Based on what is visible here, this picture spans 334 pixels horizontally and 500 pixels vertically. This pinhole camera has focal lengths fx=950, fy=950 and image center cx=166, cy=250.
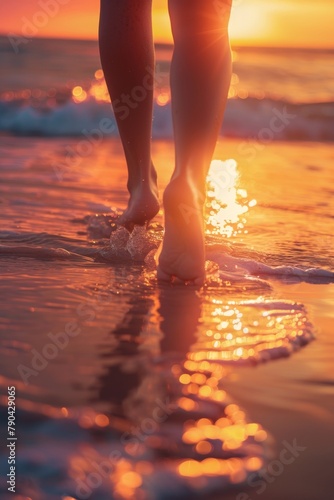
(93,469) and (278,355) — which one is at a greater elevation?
(278,355)

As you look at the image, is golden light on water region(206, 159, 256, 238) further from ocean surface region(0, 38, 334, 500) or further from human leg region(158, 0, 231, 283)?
human leg region(158, 0, 231, 283)

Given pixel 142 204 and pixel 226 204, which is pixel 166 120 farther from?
pixel 142 204

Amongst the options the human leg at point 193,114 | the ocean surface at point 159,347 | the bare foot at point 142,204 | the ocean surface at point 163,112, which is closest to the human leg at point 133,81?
the bare foot at point 142,204

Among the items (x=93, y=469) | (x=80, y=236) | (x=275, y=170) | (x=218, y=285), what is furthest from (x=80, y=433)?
(x=275, y=170)

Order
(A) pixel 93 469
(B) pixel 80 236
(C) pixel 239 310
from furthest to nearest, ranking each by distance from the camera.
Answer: (B) pixel 80 236 → (C) pixel 239 310 → (A) pixel 93 469

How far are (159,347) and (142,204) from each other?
3.42 feet

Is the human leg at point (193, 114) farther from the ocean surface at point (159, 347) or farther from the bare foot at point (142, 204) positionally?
the bare foot at point (142, 204)

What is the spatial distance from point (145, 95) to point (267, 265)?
1.99 feet

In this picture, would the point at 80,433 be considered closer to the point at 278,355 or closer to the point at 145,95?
the point at 278,355

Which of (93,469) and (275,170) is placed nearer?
(93,469)

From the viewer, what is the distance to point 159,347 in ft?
6.04

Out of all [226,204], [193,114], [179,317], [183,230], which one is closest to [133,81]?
[193,114]

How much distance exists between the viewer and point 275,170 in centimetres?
549

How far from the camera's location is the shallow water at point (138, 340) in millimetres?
1315
